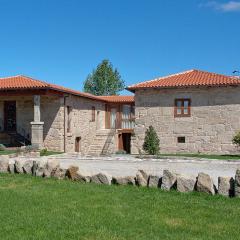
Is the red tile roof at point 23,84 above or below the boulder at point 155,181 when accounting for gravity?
above

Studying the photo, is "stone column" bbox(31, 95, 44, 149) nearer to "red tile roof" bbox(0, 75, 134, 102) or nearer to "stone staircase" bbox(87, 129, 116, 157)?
"red tile roof" bbox(0, 75, 134, 102)

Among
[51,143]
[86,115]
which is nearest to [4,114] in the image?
[51,143]

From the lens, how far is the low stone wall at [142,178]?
27.5 ft

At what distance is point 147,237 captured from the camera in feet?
18.2

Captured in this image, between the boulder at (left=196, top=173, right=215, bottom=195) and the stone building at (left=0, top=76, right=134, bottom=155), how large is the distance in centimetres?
1510

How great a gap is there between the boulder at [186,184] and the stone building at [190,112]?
1500cm

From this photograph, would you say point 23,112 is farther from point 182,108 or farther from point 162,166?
point 162,166

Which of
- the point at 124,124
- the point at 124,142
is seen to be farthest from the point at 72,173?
the point at 124,124

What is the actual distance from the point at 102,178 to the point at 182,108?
15.0 metres

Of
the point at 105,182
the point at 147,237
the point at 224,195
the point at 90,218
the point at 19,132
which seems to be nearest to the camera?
the point at 147,237

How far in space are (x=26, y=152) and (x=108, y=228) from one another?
15.4 metres

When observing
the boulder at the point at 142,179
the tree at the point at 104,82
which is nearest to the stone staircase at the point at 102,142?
the boulder at the point at 142,179

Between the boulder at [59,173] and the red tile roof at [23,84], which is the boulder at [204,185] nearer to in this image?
the boulder at [59,173]

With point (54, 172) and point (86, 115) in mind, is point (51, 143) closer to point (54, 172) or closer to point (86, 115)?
point (86, 115)
